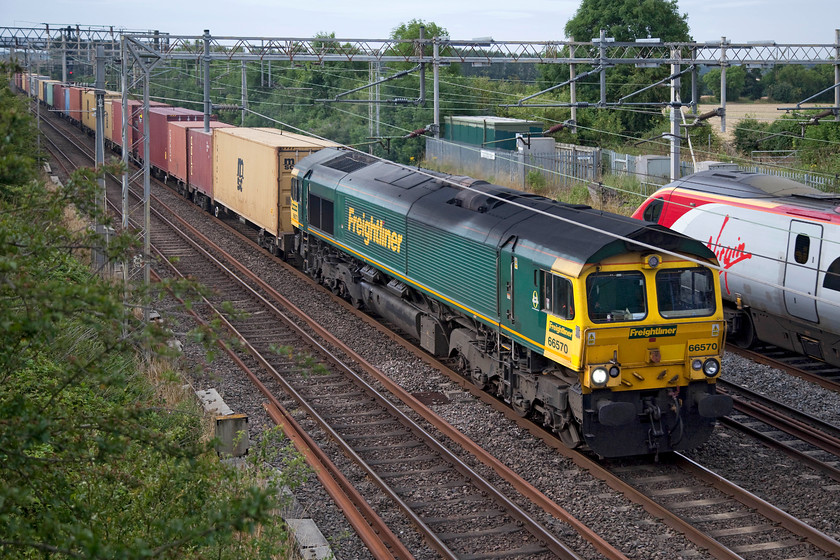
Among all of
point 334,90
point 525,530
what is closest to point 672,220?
point 525,530

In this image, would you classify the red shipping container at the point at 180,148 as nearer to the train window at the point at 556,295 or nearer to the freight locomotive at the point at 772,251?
the freight locomotive at the point at 772,251

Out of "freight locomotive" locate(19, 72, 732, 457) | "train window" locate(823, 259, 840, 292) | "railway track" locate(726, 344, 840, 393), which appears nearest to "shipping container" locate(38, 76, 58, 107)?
"freight locomotive" locate(19, 72, 732, 457)

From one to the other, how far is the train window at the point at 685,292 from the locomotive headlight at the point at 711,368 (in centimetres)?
57

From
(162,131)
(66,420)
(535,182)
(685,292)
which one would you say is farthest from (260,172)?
(66,420)

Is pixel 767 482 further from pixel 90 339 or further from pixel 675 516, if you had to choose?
pixel 90 339

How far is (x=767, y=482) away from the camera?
10672 mm

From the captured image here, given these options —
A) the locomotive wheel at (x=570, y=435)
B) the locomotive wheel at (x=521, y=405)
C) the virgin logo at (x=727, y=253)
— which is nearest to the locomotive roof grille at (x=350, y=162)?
the virgin logo at (x=727, y=253)

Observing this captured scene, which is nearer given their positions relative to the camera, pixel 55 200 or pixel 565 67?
pixel 55 200

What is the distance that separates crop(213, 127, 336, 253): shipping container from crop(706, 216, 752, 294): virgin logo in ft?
34.2

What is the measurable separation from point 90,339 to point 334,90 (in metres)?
40.3

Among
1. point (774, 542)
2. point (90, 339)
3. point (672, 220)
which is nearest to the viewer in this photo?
point (774, 542)

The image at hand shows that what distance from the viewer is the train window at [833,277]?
14312 mm

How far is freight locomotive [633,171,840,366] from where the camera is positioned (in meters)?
14.7

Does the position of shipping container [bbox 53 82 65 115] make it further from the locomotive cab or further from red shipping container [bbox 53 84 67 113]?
the locomotive cab
